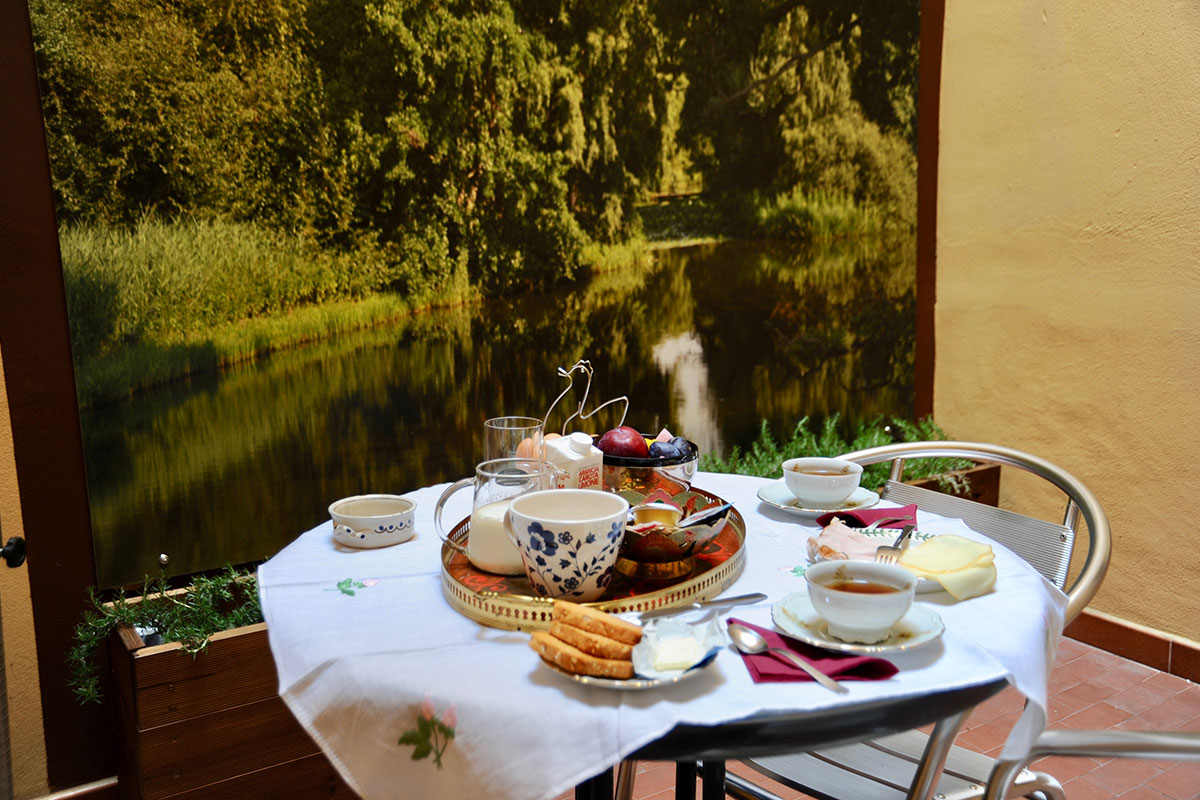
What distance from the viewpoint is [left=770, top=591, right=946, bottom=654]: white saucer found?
981 mm

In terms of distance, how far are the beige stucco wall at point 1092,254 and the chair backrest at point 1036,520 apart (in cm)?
138

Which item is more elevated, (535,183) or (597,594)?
(535,183)

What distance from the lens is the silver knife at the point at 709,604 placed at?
1.10 meters

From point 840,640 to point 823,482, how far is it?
0.53 metres

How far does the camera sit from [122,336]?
226 centimetres

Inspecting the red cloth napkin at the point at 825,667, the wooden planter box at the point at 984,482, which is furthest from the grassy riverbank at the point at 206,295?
the wooden planter box at the point at 984,482

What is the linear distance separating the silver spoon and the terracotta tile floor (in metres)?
1.07

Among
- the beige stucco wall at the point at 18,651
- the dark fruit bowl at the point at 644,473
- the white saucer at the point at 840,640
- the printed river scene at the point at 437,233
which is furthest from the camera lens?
the printed river scene at the point at 437,233

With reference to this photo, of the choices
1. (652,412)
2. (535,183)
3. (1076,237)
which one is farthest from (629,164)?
→ (1076,237)

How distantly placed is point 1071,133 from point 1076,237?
0.36 m

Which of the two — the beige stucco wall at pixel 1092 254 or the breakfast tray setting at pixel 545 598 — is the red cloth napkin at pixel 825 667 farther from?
the beige stucco wall at pixel 1092 254

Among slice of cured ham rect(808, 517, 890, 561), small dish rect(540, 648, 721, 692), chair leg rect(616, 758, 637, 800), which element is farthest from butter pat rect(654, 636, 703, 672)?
chair leg rect(616, 758, 637, 800)

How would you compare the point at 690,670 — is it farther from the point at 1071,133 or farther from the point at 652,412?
the point at 1071,133

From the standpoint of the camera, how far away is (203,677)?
2.00m
